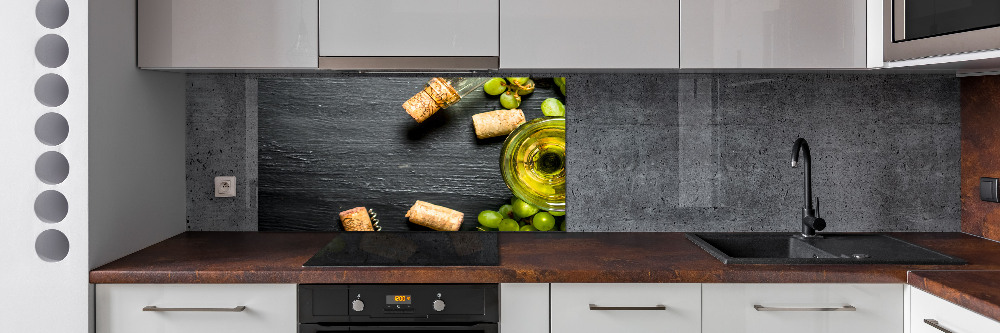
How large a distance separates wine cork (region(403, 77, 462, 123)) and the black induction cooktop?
40cm

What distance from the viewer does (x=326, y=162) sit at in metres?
2.38

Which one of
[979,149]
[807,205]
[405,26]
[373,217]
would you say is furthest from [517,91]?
[979,149]

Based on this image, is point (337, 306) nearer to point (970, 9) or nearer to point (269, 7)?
point (269, 7)

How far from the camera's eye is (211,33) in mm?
2006

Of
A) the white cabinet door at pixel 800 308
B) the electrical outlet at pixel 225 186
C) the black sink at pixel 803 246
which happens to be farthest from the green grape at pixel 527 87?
the electrical outlet at pixel 225 186

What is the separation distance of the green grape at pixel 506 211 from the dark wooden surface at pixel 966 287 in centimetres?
118

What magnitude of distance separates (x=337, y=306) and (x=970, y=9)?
172 cm

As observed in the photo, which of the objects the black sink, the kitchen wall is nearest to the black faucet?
the black sink

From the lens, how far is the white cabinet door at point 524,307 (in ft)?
5.76

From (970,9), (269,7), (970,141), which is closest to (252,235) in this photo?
(269,7)
